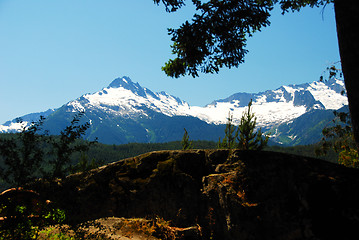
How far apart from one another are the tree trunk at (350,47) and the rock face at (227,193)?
1.18 m

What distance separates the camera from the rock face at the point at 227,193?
159 inches

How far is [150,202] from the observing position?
5.95m

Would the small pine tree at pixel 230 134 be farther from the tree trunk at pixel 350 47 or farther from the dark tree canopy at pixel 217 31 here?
the tree trunk at pixel 350 47

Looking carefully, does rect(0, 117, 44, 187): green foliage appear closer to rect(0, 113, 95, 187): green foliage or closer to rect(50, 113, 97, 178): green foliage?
rect(0, 113, 95, 187): green foliage

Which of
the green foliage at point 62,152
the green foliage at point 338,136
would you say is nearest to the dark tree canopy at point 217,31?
the green foliage at point 62,152

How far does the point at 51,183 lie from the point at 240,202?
344 cm

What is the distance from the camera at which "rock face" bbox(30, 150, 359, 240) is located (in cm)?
404

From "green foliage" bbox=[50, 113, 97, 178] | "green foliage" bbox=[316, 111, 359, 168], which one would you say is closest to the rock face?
"green foliage" bbox=[50, 113, 97, 178]

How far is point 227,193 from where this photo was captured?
490 centimetres

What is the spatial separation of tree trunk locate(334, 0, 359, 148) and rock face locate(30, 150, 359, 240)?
3.88 ft

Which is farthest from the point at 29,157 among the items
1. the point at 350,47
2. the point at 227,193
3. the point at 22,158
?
the point at 350,47

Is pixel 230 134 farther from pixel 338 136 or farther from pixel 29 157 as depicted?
pixel 29 157

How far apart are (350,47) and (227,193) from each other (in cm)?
365

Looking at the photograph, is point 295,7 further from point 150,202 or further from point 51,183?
point 51,183
